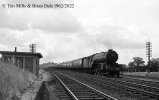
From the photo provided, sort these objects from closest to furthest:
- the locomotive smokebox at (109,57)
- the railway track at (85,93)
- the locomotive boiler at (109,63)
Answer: the railway track at (85,93) → the locomotive boiler at (109,63) → the locomotive smokebox at (109,57)

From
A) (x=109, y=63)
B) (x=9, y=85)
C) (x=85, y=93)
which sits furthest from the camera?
(x=109, y=63)

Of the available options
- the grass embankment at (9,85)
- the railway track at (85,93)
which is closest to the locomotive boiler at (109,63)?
the railway track at (85,93)

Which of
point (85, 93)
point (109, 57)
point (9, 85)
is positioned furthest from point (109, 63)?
point (9, 85)

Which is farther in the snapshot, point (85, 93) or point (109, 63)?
point (109, 63)

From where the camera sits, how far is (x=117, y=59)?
31.3 m

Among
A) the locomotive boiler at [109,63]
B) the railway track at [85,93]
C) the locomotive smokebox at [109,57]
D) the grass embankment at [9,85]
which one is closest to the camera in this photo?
the grass embankment at [9,85]

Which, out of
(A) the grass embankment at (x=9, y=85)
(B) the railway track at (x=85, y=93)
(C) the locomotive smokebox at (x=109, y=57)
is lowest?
(B) the railway track at (x=85, y=93)

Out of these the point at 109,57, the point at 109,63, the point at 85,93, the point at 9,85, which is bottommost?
the point at 85,93

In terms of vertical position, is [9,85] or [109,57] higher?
[109,57]

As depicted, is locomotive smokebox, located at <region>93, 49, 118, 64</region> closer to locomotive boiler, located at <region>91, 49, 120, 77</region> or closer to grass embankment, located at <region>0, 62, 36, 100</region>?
locomotive boiler, located at <region>91, 49, 120, 77</region>

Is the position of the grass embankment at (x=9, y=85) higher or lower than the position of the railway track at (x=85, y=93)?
higher

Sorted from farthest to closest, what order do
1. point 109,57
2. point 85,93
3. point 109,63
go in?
1. point 109,63
2. point 109,57
3. point 85,93

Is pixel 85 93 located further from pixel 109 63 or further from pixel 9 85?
pixel 109 63

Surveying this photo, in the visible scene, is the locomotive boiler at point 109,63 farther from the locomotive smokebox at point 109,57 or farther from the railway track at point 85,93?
the railway track at point 85,93
